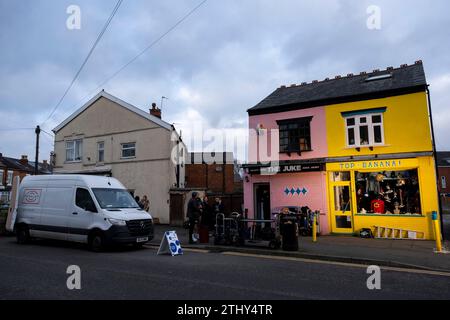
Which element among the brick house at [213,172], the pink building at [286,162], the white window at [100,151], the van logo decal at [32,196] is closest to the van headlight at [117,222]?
the van logo decal at [32,196]

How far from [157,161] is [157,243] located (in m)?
8.66

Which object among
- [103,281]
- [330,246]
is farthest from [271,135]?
[103,281]

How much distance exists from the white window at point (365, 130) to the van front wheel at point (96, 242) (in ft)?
34.9

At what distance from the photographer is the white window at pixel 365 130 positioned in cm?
1367

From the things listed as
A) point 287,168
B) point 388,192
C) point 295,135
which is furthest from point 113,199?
point 388,192

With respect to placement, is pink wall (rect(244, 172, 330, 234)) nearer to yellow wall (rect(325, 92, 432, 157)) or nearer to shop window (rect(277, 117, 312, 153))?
shop window (rect(277, 117, 312, 153))

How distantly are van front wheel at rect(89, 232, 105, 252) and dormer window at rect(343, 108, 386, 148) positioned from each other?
10.6 m

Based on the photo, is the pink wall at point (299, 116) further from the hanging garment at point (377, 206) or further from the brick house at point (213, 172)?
the brick house at point (213, 172)

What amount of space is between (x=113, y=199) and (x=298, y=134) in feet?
29.5

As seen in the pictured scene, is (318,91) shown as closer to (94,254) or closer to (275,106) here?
(275,106)

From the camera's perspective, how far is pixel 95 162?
2217cm

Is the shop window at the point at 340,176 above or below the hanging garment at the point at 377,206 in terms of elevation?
above

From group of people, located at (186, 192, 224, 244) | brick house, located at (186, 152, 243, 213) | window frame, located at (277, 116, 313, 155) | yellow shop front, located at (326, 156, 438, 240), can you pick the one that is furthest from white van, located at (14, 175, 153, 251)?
brick house, located at (186, 152, 243, 213)
